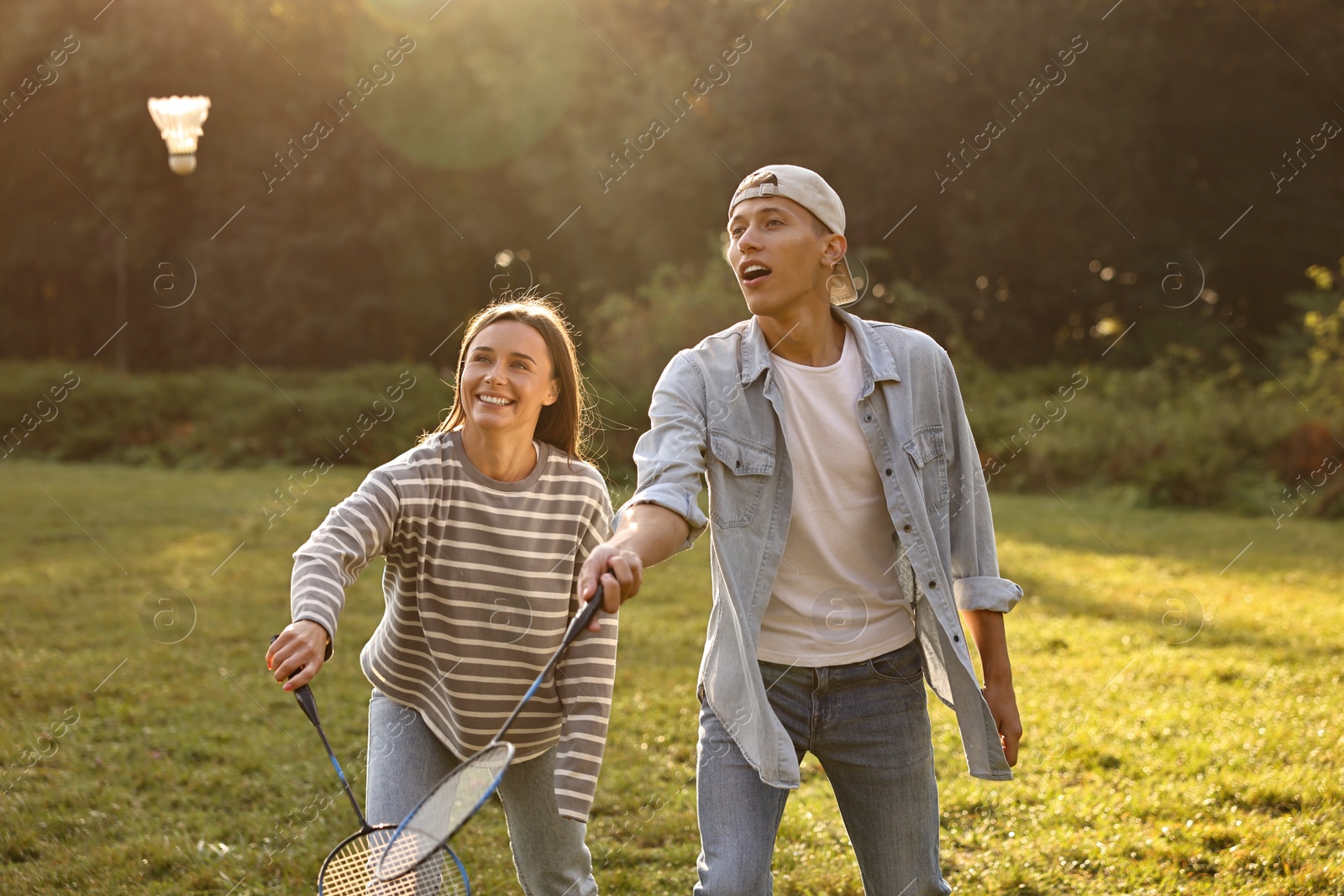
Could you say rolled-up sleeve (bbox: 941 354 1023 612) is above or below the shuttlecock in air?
below

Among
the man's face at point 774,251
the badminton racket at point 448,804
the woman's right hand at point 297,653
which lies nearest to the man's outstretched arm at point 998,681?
the man's face at point 774,251

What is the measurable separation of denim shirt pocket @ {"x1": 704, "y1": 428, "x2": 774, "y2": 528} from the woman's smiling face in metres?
0.67

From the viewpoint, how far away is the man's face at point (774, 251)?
2990 millimetres

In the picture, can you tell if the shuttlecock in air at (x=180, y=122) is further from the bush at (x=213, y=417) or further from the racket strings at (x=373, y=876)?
the bush at (x=213, y=417)

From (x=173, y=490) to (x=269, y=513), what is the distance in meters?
3.22

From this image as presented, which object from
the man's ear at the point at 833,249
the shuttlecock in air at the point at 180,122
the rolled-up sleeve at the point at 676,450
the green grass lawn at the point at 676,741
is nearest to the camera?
the rolled-up sleeve at the point at 676,450

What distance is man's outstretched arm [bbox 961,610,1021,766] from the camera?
123 inches

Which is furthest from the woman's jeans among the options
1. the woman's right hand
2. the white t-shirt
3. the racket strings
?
the white t-shirt

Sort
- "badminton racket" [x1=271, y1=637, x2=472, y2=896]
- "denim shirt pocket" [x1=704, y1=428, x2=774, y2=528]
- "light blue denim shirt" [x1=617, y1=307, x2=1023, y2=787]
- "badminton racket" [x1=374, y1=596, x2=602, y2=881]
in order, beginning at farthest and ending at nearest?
"denim shirt pocket" [x1=704, y1=428, x2=774, y2=528] < "light blue denim shirt" [x1=617, y1=307, x2=1023, y2=787] < "badminton racket" [x1=271, y1=637, x2=472, y2=896] < "badminton racket" [x1=374, y1=596, x2=602, y2=881]

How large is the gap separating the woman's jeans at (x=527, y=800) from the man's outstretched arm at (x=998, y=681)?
1.21 m

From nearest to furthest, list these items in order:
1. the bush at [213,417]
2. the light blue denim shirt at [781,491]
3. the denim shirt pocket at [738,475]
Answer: the light blue denim shirt at [781,491], the denim shirt pocket at [738,475], the bush at [213,417]

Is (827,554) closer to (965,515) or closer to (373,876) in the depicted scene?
(965,515)

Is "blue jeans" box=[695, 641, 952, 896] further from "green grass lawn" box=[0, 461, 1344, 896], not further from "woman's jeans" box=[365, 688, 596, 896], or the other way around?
"green grass lawn" box=[0, 461, 1344, 896]

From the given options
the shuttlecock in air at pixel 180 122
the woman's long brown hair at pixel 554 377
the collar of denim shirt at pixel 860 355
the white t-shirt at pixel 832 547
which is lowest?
the white t-shirt at pixel 832 547
